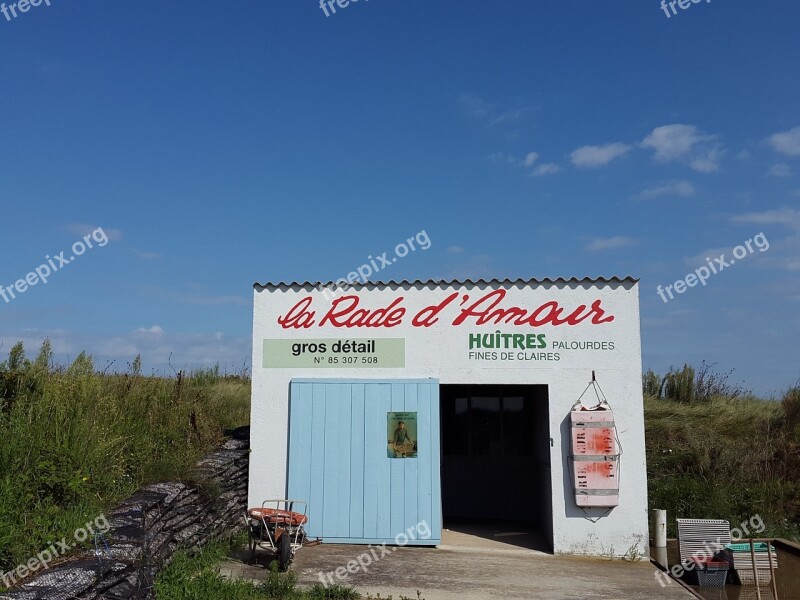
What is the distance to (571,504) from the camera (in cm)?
1016

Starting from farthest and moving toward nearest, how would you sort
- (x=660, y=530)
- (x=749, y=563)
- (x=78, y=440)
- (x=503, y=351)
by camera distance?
1. (x=660, y=530)
2. (x=503, y=351)
3. (x=749, y=563)
4. (x=78, y=440)

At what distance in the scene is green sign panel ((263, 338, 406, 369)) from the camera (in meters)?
10.9

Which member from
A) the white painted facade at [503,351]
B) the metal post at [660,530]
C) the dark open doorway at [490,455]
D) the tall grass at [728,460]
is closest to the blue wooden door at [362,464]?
the white painted facade at [503,351]

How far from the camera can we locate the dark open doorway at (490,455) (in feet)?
44.1

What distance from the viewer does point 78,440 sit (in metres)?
7.85

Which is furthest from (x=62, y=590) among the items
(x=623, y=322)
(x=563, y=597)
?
(x=623, y=322)

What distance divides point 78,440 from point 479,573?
17.5 feet

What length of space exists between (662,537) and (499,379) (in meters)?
3.99

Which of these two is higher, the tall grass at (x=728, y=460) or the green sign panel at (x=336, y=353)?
the green sign panel at (x=336, y=353)

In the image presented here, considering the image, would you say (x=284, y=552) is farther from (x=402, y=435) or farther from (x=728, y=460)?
(x=728, y=460)

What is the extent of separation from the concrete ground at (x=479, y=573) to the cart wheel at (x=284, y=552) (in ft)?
0.73

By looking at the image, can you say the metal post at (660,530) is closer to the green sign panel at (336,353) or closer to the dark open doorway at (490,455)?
the dark open doorway at (490,455)

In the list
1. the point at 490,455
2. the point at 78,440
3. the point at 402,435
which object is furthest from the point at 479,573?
the point at 78,440

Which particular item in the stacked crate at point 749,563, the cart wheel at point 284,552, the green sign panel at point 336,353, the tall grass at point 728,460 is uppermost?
the green sign panel at point 336,353
